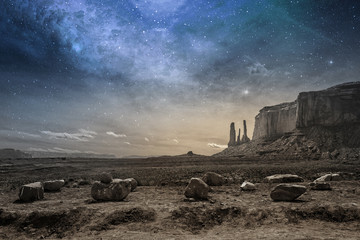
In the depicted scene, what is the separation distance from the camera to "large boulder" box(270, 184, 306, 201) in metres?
7.99

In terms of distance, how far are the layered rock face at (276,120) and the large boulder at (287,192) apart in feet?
339

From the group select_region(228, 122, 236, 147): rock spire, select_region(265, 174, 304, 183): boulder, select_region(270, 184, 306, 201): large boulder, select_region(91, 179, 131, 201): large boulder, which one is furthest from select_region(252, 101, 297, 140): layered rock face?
select_region(91, 179, 131, 201): large boulder

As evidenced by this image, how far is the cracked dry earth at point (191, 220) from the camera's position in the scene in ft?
18.5

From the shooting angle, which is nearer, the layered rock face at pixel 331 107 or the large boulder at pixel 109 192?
the large boulder at pixel 109 192

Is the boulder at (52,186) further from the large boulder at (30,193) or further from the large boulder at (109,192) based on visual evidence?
the large boulder at (109,192)

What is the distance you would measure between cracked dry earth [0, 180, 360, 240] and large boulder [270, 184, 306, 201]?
0.91 feet

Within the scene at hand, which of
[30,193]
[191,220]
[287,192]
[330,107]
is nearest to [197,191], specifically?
[191,220]

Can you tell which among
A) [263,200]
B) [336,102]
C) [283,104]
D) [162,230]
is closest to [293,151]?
[336,102]

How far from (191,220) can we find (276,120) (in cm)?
12430

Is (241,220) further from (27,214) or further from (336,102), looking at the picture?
(336,102)

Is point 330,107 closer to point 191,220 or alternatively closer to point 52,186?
point 191,220

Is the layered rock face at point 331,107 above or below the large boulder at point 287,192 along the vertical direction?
above

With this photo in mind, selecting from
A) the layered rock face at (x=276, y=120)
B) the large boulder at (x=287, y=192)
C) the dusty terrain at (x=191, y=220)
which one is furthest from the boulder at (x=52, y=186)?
the layered rock face at (x=276, y=120)

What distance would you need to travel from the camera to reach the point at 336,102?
7950 centimetres
